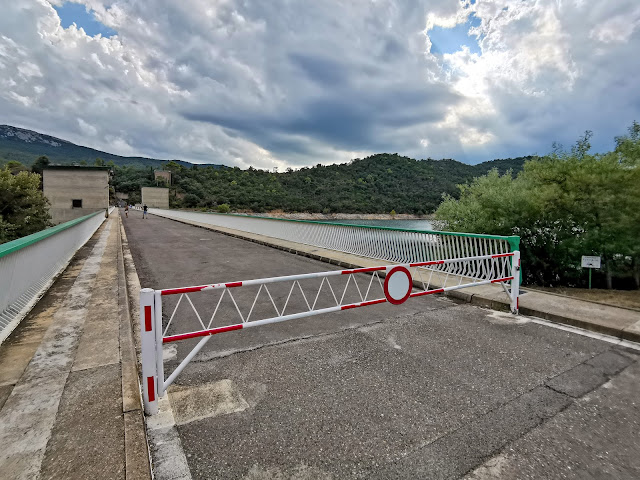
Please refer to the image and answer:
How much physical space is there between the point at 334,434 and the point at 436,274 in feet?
22.2

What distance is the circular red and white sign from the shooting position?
4410mm

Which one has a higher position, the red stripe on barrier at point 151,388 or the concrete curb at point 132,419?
the red stripe on barrier at point 151,388

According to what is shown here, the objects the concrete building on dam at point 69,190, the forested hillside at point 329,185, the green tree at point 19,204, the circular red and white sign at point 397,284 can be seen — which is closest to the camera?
the circular red and white sign at point 397,284

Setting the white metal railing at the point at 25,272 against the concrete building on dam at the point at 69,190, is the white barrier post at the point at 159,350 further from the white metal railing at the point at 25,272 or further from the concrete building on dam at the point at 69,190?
the concrete building on dam at the point at 69,190

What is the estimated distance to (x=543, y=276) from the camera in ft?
34.5

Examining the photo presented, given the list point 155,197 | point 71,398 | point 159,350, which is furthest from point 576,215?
point 155,197

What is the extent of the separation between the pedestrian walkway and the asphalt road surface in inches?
12.8

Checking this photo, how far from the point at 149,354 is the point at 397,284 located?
3054mm

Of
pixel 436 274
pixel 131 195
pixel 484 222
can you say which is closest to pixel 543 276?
pixel 484 222

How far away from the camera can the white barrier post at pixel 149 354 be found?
2852mm

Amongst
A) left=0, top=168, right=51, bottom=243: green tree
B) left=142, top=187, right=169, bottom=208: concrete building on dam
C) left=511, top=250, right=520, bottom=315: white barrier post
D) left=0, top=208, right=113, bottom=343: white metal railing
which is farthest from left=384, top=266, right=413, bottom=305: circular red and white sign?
left=142, top=187, right=169, bottom=208: concrete building on dam

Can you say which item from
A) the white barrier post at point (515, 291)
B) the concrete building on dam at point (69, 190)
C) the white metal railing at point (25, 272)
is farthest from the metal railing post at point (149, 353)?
the concrete building on dam at point (69, 190)

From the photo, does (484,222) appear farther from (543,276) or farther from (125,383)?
(125,383)

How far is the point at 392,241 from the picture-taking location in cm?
1107
